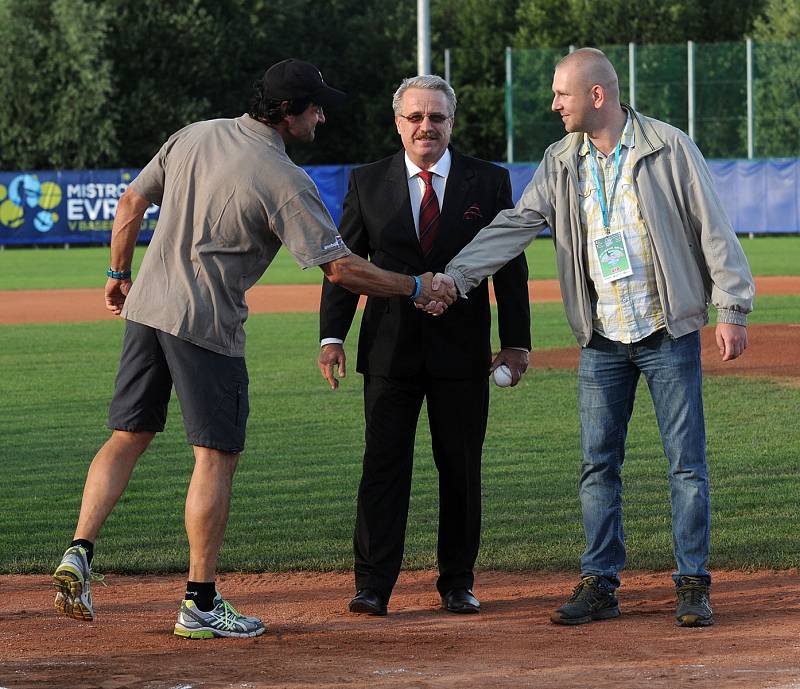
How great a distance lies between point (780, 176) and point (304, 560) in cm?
3488

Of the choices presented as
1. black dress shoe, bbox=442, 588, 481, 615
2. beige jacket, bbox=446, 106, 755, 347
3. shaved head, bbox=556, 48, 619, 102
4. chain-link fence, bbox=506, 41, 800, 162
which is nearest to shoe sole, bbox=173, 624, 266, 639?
black dress shoe, bbox=442, 588, 481, 615

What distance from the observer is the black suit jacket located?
5.51 m

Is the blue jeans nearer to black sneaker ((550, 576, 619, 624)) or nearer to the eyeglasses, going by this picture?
black sneaker ((550, 576, 619, 624))

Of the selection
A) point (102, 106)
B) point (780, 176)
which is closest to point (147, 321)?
point (780, 176)

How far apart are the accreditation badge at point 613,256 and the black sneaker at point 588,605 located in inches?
46.1

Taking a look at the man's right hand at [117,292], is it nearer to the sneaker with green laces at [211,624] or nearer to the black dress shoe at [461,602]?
the sneaker with green laces at [211,624]

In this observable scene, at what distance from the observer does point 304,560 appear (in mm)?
6477

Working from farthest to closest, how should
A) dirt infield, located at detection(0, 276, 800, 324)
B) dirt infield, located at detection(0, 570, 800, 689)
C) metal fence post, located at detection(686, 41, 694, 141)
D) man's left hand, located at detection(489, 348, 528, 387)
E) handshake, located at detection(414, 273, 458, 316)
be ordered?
metal fence post, located at detection(686, 41, 694, 141) < dirt infield, located at detection(0, 276, 800, 324) < man's left hand, located at detection(489, 348, 528, 387) < handshake, located at detection(414, 273, 458, 316) < dirt infield, located at detection(0, 570, 800, 689)

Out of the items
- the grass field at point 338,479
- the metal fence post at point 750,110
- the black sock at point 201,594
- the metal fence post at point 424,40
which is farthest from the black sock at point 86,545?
the metal fence post at point 750,110

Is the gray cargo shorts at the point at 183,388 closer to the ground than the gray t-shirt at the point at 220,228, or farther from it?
closer to the ground

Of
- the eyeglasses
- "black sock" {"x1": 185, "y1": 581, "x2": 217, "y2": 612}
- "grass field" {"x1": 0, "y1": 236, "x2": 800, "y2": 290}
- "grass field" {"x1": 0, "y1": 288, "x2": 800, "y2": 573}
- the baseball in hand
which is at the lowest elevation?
"grass field" {"x1": 0, "y1": 288, "x2": 800, "y2": 573}

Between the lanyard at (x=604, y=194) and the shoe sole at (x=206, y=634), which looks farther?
the lanyard at (x=604, y=194)

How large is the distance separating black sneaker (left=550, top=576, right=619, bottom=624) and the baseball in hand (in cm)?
83

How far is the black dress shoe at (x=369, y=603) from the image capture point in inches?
213
